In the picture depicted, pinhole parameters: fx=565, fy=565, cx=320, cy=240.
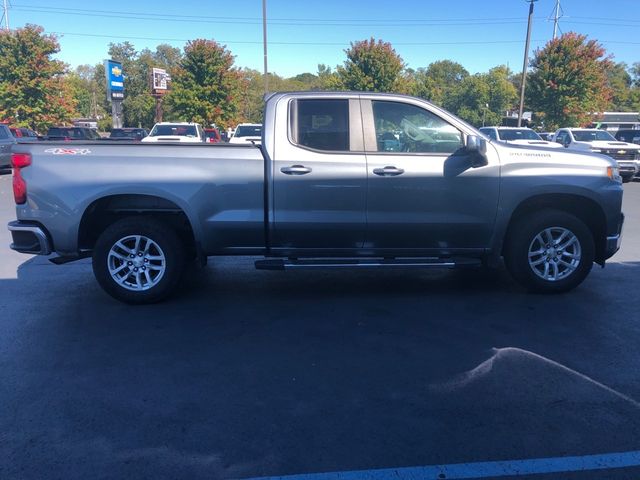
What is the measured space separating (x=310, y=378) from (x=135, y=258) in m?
2.57

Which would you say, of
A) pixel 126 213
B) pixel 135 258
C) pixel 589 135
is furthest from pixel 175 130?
pixel 135 258

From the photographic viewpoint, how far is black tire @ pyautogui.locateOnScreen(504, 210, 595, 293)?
5961mm

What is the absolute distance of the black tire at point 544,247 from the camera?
19.6ft

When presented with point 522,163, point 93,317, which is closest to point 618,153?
point 522,163

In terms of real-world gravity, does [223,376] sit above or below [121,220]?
below

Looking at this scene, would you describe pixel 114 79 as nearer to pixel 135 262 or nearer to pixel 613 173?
pixel 135 262

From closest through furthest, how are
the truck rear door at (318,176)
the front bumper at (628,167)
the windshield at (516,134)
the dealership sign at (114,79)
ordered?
the truck rear door at (318,176)
the front bumper at (628,167)
the windshield at (516,134)
the dealership sign at (114,79)

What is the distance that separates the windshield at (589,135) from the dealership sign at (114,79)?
30285 millimetres

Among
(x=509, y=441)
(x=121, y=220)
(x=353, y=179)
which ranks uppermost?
(x=353, y=179)

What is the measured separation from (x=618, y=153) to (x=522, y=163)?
50.4 feet

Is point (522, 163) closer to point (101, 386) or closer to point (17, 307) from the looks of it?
point (101, 386)

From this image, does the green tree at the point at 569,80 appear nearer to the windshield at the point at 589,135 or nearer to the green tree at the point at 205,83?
the windshield at the point at 589,135

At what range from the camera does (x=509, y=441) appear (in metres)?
3.30

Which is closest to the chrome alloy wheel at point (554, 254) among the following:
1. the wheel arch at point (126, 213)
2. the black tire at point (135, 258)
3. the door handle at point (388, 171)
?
the door handle at point (388, 171)
